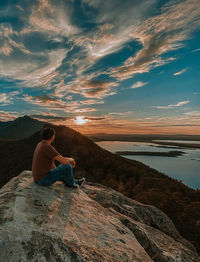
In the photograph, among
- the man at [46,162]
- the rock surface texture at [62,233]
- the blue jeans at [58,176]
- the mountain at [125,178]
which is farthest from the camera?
the mountain at [125,178]

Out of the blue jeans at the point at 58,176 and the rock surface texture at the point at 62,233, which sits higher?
the blue jeans at the point at 58,176

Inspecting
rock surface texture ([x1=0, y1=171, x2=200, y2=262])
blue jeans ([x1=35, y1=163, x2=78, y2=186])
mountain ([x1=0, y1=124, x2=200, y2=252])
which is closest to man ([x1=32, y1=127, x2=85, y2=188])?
blue jeans ([x1=35, y1=163, x2=78, y2=186])

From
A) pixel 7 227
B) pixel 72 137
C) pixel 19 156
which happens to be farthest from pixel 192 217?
pixel 19 156

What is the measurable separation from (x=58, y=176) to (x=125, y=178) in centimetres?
2171

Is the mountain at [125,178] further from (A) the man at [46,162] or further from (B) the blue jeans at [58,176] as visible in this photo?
(A) the man at [46,162]

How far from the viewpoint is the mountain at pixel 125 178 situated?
13414 mm

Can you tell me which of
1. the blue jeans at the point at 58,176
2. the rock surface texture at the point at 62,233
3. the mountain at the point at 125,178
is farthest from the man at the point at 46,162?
the mountain at the point at 125,178

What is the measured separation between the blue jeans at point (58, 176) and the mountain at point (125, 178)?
1052 centimetres

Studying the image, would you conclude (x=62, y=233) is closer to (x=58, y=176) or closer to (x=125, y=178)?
(x=58, y=176)

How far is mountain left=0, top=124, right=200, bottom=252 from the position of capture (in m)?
13.4

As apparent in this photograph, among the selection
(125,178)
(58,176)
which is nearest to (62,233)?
(58,176)

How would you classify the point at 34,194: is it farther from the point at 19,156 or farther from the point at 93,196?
the point at 19,156

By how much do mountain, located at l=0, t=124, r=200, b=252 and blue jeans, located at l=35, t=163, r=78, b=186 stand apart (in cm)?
1052

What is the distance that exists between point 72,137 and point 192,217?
32.1 metres
